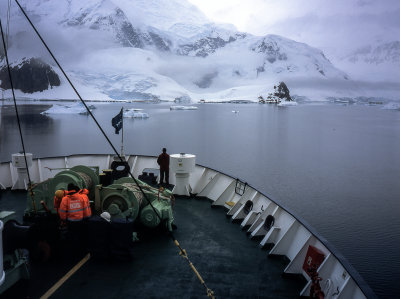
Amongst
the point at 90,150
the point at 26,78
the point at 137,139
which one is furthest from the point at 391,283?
the point at 26,78

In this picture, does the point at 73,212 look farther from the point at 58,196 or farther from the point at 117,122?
the point at 117,122

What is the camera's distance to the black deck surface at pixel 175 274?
469 cm

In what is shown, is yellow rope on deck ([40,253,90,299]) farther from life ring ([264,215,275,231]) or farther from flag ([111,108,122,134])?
flag ([111,108,122,134])

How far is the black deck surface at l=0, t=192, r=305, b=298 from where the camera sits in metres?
4.69

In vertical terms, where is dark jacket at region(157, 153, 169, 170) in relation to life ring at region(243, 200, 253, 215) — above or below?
above

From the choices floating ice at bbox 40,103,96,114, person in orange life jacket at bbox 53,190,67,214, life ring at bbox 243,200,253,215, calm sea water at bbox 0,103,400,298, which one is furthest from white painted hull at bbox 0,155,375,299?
floating ice at bbox 40,103,96,114

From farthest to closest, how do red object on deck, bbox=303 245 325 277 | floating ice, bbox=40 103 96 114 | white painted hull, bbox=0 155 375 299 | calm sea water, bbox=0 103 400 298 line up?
floating ice, bbox=40 103 96 114 → calm sea water, bbox=0 103 400 298 → red object on deck, bbox=303 245 325 277 → white painted hull, bbox=0 155 375 299

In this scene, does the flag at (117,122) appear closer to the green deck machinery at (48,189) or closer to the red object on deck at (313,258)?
the green deck machinery at (48,189)

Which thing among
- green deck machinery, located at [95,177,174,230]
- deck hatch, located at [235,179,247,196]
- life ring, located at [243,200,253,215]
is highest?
green deck machinery, located at [95,177,174,230]

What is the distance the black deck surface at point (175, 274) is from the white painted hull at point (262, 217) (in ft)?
0.98

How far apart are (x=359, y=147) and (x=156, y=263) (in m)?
41.5

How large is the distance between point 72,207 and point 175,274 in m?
1.91

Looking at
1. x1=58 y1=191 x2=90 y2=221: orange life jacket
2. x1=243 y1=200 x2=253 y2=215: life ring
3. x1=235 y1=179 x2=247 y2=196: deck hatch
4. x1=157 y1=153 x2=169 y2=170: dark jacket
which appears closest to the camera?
x1=58 y1=191 x2=90 y2=221: orange life jacket

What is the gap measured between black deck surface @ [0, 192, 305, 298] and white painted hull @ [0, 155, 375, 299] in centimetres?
30
